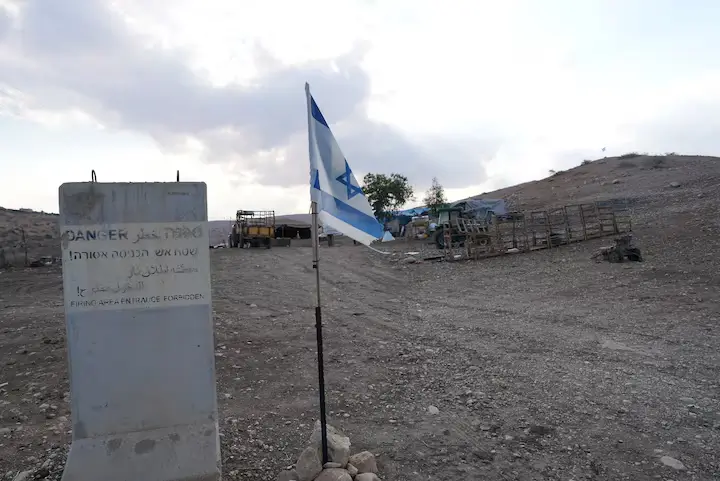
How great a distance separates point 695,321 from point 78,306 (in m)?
8.48

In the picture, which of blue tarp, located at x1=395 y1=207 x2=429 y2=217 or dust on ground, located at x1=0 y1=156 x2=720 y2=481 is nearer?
dust on ground, located at x1=0 y1=156 x2=720 y2=481

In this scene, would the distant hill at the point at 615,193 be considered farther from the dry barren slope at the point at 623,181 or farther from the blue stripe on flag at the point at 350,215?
the blue stripe on flag at the point at 350,215

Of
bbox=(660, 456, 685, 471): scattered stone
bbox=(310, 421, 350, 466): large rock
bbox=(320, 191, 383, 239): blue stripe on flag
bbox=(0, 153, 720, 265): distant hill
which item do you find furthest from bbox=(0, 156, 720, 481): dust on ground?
bbox=(0, 153, 720, 265): distant hill

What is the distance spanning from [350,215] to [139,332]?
1.69 m

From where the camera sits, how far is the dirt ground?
12.3 ft

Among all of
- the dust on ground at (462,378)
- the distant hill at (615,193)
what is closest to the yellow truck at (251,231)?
the distant hill at (615,193)

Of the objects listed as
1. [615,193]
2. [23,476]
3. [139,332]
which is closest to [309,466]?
[139,332]

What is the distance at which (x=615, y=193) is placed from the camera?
35531 millimetres

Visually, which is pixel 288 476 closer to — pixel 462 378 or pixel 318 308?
pixel 318 308

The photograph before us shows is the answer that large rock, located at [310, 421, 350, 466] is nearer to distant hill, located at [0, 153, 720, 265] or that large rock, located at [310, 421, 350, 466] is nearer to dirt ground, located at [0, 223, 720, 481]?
dirt ground, located at [0, 223, 720, 481]

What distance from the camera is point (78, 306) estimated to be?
3199 mm

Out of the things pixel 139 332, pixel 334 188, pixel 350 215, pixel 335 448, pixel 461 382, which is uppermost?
pixel 334 188

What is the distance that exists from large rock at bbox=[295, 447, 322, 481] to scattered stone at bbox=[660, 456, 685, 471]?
8.06ft

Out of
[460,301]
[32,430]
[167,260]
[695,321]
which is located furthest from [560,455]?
[460,301]
